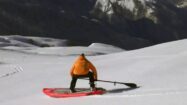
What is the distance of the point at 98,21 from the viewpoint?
115m

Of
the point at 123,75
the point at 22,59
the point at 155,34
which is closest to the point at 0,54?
the point at 22,59

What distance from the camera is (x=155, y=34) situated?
120938 mm

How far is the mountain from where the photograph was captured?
3868 inches

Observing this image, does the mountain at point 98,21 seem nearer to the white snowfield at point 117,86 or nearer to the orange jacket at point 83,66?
the white snowfield at point 117,86

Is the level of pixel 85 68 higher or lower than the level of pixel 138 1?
lower

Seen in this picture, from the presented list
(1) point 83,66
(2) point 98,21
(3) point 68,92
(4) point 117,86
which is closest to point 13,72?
(4) point 117,86

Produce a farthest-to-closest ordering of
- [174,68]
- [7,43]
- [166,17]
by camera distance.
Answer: [166,17]
[7,43]
[174,68]

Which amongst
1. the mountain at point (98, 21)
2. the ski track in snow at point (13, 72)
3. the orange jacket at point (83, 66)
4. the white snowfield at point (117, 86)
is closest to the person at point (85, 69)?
the orange jacket at point (83, 66)

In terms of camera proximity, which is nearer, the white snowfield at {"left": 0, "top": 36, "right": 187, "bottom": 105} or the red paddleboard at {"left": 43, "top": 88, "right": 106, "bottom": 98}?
the white snowfield at {"left": 0, "top": 36, "right": 187, "bottom": 105}

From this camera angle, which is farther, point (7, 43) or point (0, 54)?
point (7, 43)

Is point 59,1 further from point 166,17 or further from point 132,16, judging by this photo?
point 166,17

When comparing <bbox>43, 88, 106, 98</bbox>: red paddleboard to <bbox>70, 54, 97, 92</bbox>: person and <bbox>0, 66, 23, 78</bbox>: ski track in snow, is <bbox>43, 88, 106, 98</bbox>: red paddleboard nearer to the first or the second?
<bbox>70, 54, 97, 92</bbox>: person

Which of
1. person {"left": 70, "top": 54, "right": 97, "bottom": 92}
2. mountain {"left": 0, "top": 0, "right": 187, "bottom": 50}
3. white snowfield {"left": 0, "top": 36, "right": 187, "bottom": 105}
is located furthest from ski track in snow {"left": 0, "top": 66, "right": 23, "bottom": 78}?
mountain {"left": 0, "top": 0, "right": 187, "bottom": 50}

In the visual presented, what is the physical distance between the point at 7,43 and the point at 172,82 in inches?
1964
